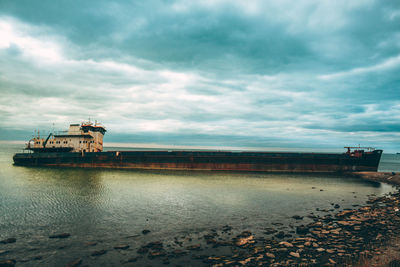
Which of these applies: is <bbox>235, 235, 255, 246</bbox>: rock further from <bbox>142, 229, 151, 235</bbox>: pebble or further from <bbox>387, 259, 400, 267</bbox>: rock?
<bbox>387, 259, 400, 267</bbox>: rock

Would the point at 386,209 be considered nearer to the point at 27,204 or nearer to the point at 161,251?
the point at 161,251

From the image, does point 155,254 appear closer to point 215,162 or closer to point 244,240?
point 244,240

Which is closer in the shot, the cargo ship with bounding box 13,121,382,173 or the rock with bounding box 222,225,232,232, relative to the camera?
the rock with bounding box 222,225,232,232

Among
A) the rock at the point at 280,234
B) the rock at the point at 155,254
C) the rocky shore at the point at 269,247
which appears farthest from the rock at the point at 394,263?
the rock at the point at 155,254

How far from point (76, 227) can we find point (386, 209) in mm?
26955

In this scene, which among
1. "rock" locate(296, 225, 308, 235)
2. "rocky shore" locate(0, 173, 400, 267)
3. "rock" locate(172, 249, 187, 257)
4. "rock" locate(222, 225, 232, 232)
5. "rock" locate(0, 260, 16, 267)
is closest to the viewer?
"rock" locate(0, 260, 16, 267)

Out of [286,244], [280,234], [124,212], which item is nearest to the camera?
[286,244]

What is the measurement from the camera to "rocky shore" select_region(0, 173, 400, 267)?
35.7ft

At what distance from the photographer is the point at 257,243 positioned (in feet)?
43.3

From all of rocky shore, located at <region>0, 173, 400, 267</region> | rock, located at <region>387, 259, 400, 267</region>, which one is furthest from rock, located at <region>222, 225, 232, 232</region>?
rock, located at <region>387, 259, 400, 267</region>

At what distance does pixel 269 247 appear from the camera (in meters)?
12.3

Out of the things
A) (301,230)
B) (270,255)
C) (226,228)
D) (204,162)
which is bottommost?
(226,228)

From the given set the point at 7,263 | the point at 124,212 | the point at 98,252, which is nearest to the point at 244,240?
the point at 98,252

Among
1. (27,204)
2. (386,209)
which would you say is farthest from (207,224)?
(27,204)
